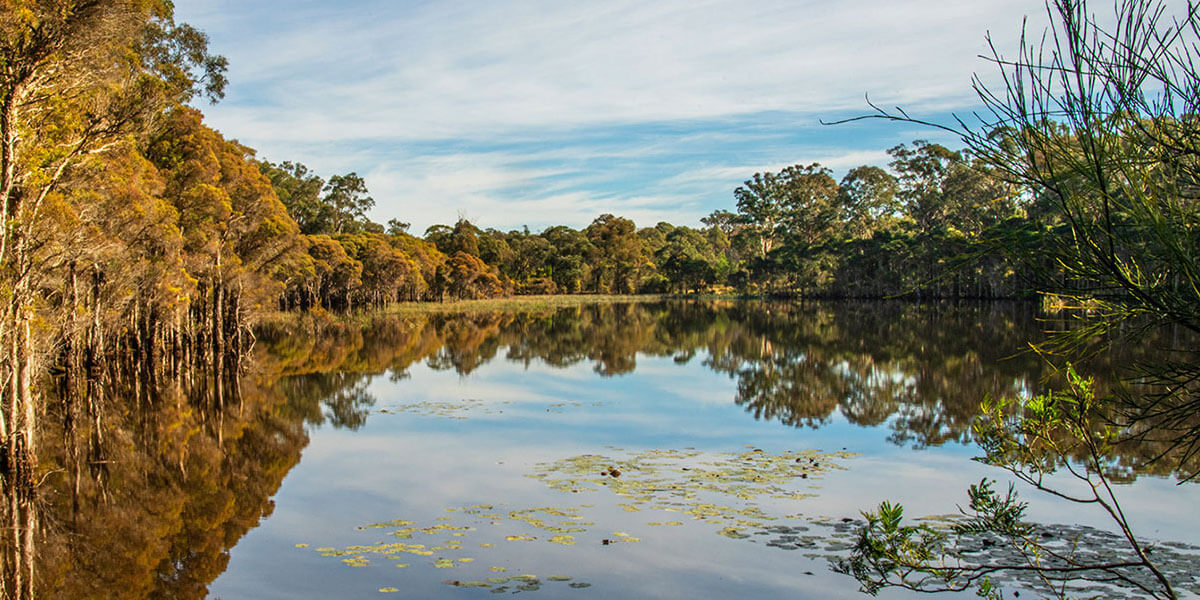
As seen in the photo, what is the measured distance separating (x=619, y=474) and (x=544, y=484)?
41.2 inches

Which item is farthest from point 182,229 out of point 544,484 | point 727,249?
point 727,249

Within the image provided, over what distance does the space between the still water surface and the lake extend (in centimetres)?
4

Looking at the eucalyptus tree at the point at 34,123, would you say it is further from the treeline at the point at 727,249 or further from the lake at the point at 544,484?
the treeline at the point at 727,249

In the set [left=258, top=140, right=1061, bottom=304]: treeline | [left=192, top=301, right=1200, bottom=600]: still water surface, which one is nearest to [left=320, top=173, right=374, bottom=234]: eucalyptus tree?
[left=258, top=140, right=1061, bottom=304]: treeline

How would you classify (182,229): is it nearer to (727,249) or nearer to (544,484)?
(544,484)

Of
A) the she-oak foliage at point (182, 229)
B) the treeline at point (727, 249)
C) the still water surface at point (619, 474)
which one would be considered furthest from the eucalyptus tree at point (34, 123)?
the treeline at point (727, 249)

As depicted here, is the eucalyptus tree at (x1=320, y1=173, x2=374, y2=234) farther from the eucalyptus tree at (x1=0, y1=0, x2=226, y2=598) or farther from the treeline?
the eucalyptus tree at (x1=0, y1=0, x2=226, y2=598)

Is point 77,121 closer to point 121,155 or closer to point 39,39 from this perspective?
point 39,39

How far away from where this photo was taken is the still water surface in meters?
6.74

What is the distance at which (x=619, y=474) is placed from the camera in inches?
399

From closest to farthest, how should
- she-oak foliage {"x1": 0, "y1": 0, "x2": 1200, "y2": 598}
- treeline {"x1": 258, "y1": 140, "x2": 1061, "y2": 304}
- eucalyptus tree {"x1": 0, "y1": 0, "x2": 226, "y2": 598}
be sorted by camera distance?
she-oak foliage {"x1": 0, "y1": 0, "x2": 1200, "y2": 598} → eucalyptus tree {"x1": 0, "y1": 0, "x2": 226, "y2": 598} → treeline {"x1": 258, "y1": 140, "x2": 1061, "y2": 304}

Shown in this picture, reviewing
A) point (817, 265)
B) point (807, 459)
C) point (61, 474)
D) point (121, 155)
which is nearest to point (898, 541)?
point (807, 459)

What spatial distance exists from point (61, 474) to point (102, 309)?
1046 cm

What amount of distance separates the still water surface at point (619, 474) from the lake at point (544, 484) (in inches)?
1.7
